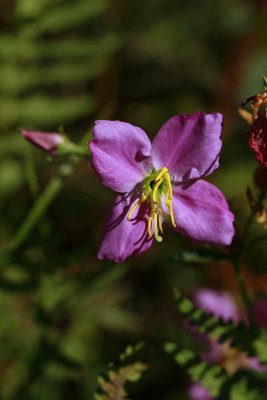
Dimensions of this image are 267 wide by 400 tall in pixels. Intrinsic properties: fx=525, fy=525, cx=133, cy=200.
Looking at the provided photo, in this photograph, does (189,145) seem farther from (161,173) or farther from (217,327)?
(217,327)

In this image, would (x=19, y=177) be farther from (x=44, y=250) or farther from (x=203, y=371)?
(x=203, y=371)

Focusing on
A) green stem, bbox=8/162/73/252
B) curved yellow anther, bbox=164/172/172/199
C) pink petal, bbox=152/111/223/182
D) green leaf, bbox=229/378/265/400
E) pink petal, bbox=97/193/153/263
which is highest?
pink petal, bbox=152/111/223/182

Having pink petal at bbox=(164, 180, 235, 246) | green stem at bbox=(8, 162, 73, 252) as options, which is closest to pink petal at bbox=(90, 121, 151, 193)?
pink petal at bbox=(164, 180, 235, 246)

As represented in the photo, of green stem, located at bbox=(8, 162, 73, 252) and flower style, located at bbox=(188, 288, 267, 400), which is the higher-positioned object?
green stem, located at bbox=(8, 162, 73, 252)

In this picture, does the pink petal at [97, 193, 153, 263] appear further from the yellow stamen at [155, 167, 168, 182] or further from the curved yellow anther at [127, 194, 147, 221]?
the yellow stamen at [155, 167, 168, 182]

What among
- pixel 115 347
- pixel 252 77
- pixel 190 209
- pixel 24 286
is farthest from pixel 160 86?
pixel 190 209

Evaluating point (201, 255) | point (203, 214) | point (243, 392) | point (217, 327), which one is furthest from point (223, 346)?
point (203, 214)
